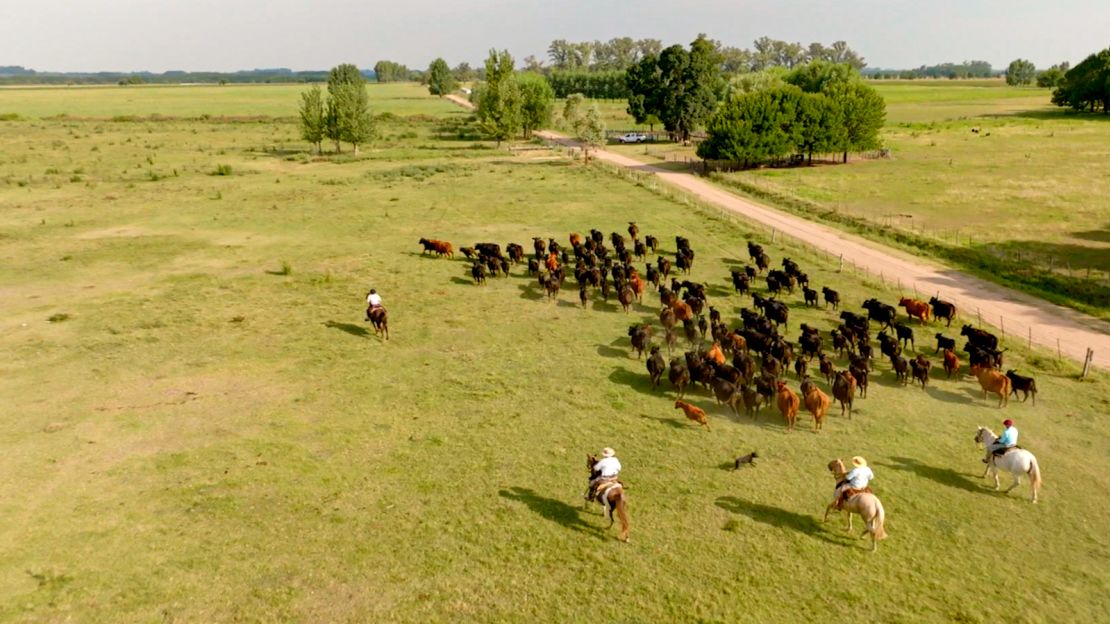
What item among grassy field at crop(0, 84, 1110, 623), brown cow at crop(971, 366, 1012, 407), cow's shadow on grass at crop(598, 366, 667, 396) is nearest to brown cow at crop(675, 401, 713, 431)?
grassy field at crop(0, 84, 1110, 623)

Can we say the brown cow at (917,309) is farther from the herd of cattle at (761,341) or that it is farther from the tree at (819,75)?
the tree at (819,75)

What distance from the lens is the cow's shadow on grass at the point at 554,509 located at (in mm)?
12365

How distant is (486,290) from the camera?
27500 mm

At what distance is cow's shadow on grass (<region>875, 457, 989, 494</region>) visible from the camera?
545 inches

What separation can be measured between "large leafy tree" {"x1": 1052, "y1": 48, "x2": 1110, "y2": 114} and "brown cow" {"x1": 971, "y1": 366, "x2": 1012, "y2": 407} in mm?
113144

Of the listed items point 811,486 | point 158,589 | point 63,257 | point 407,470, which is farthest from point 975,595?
point 63,257

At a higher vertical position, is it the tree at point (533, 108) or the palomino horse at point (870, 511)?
the tree at point (533, 108)

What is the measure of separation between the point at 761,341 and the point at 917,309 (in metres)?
7.79

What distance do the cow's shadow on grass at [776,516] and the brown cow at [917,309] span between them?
1425cm

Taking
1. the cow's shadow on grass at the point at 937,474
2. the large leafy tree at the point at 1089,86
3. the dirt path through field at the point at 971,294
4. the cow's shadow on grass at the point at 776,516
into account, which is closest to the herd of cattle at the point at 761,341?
the cow's shadow on grass at the point at 937,474

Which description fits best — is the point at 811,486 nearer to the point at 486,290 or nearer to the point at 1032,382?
the point at 1032,382

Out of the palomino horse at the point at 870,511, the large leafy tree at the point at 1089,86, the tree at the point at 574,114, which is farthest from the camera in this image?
the large leafy tree at the point at 1089,86

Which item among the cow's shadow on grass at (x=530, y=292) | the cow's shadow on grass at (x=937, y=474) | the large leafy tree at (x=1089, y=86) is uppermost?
the large leafy tree at (x=1089, y=86)

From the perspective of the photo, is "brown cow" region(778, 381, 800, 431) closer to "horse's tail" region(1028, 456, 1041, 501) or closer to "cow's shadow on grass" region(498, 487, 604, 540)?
"horse's tail" region(1028, 456, 1041, 501)
